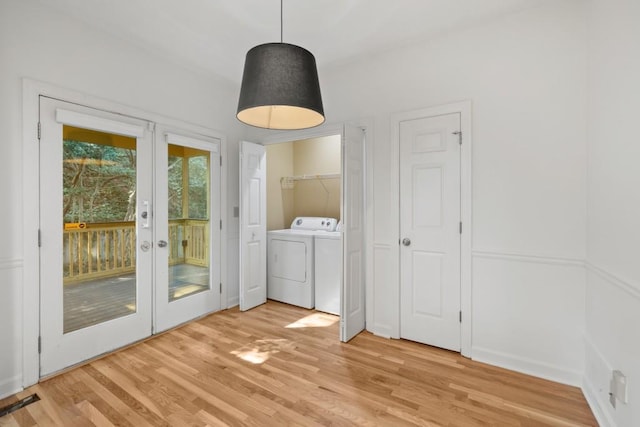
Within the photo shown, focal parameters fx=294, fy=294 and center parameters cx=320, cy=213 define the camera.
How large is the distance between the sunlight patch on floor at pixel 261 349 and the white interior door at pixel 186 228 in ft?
3.17

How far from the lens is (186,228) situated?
3.26 meters

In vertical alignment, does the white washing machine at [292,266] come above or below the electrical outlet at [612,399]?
above

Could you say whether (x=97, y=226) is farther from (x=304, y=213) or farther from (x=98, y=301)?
(x=304, y=213)

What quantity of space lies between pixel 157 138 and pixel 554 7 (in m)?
3.51

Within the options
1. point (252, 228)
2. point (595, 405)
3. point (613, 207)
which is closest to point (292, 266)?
point (252, 228)

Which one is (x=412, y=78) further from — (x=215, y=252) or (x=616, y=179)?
(x=215, y=252)

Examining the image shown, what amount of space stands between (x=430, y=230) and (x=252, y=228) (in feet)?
6.96

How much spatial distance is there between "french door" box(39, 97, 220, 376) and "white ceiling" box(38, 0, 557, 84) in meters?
0.76

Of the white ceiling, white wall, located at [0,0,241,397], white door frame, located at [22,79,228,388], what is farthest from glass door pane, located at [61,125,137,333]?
the white ceiling

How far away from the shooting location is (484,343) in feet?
8.07

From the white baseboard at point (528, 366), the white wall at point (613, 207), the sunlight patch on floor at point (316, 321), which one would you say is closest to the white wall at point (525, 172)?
the white baseboard at point (528, 366)

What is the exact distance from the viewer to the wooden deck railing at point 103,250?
2.36 meters

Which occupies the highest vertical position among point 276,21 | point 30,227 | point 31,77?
point 276,21

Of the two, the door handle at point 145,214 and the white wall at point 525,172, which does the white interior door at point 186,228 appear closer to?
the door handle at point 145,214
